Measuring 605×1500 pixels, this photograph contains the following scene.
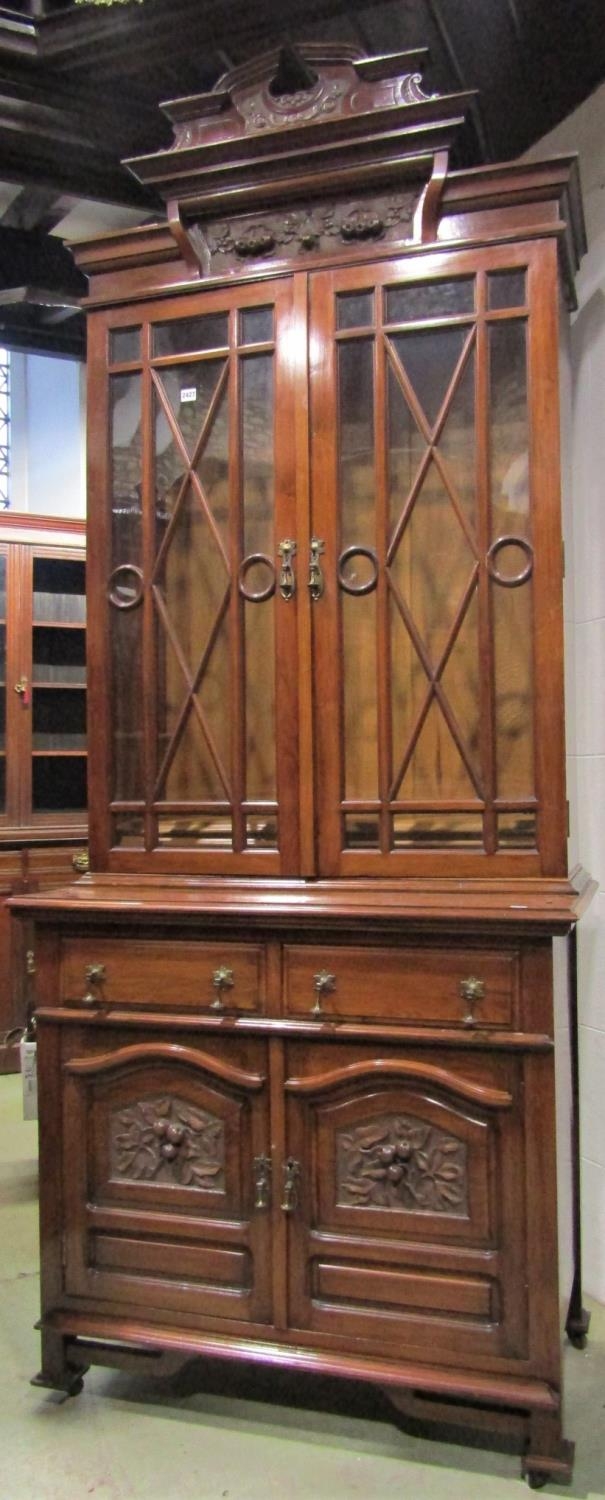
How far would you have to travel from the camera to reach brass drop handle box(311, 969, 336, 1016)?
160 centimetres

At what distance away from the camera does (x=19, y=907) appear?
5.70 feet

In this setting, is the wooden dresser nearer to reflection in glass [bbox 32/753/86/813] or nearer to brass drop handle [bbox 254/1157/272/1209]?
brass drop handle [bbox 254/1157/272/1209]

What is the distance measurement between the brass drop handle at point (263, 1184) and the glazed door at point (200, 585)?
19.6 inches

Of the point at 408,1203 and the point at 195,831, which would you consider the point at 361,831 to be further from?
the point at 408,1203

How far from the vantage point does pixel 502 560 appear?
164 cm

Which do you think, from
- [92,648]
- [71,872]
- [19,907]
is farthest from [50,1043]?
[71,872]

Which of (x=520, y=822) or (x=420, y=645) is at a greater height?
(x=420, y=645)

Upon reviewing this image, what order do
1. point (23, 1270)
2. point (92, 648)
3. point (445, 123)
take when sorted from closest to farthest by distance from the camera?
point (445, 123)
point (92, 648)
point (23, 1270)

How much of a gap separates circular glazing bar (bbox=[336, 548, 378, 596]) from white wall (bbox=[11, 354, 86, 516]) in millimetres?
2663

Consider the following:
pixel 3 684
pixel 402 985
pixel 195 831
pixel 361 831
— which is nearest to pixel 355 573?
pixel 361 831

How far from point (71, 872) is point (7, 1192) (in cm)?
138

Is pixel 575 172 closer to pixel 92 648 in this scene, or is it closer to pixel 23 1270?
pixel 92 648

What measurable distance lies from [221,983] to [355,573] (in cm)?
76

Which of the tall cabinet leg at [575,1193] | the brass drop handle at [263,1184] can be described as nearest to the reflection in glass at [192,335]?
the tall cabinet leg at [575,1193]
